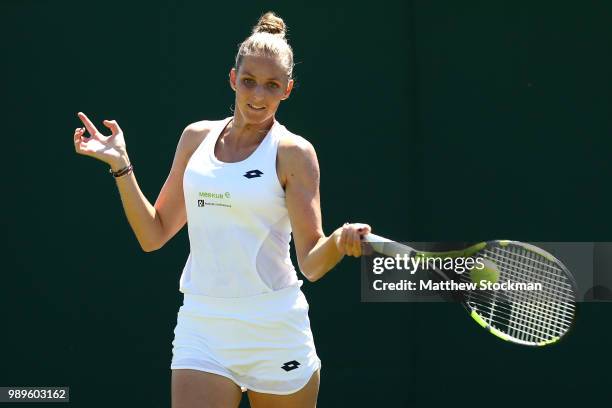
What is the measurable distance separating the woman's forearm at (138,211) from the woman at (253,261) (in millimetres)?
165

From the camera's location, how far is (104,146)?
3824 millimetres

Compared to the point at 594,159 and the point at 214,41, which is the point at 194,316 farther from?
the point at 594,159

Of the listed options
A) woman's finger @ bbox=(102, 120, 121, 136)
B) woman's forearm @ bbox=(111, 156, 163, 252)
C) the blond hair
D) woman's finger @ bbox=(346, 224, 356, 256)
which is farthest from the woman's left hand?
woman's finger @ bbox=(102, 120, 121, 136)

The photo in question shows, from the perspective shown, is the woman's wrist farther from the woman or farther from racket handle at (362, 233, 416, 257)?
racket handle at (362, 233, 416, 257)

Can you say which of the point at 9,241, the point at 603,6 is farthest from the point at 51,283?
the point at 603,6

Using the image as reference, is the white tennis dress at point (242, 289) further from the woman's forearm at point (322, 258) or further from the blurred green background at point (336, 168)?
the blurred green background at point (336, 168)

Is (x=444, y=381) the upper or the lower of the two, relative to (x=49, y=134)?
lower

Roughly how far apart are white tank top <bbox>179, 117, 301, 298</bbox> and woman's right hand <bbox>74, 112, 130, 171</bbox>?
0.90 ft

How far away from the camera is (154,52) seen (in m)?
5.20

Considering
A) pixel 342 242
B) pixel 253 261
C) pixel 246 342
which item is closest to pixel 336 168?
pixel 253 261

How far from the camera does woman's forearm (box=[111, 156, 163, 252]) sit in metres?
3.82

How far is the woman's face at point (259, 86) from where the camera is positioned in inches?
146

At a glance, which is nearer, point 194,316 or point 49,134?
point 194,316

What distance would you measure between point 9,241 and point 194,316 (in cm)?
188
